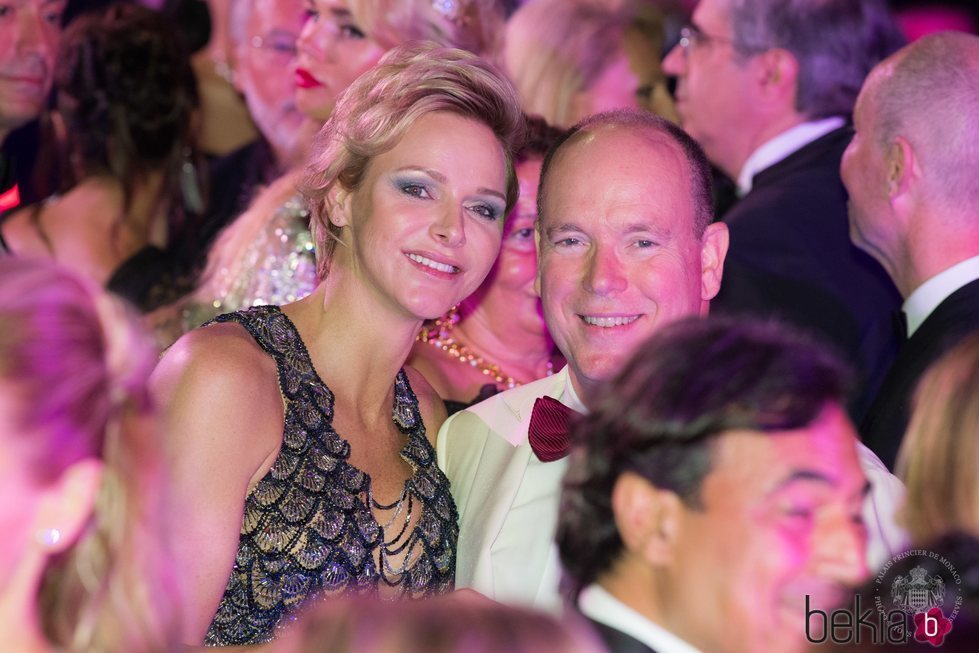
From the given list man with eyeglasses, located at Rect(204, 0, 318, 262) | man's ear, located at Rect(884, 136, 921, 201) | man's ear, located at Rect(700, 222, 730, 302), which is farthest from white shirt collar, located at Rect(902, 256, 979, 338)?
man with eyeglasses, located at Rect(204, 0, 318, 262)

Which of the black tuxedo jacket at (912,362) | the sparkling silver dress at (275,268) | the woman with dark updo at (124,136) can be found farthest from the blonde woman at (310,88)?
the black tuxedo jacket at (912,362)

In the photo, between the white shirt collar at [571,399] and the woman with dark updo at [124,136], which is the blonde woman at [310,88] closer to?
the woman with dark updo at [124,136]

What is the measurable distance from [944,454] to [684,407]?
0.53m

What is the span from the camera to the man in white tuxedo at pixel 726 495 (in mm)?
1777

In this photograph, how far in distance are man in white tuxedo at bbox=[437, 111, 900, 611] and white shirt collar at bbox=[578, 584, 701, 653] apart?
717 mm

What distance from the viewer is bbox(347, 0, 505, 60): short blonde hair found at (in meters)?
4.48

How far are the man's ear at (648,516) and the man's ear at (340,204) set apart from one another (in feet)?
4.17

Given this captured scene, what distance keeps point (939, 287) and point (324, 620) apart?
7.98ft

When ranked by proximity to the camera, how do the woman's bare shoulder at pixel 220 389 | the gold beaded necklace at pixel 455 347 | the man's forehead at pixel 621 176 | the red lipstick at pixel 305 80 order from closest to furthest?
the woman's bare shoulder at pixel 220 389
the man's forehead at pixel 621 176
the gold beaded necklace at pixel 455 347
the red lipstick at pixel 305 80

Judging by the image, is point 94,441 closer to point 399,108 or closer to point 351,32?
point 399,108

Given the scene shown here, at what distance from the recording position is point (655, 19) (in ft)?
16.4

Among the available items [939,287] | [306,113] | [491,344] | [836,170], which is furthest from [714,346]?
[306,113]

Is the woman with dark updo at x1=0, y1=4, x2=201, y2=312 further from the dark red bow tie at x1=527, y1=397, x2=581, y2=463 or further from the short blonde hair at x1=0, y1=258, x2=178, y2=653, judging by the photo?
the short blonde hair at x1=0, y1=258, x2=178, y2=653

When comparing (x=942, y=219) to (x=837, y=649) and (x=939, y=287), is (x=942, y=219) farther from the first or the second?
(x=837, y=649)
